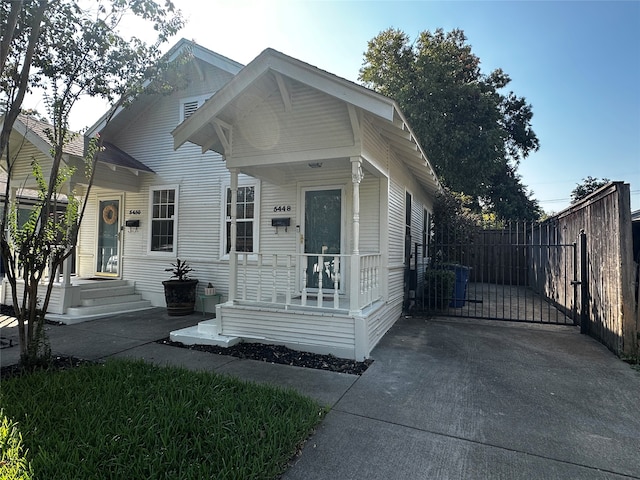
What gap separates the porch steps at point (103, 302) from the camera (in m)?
6.77

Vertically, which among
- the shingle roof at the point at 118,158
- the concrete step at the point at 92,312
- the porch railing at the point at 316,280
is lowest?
the concrete step at the point at 92,312

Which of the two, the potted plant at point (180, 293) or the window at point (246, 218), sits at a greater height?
the window at point (246, 218)

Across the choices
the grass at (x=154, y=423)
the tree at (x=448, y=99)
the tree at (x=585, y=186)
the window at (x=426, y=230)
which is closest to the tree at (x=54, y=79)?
the grass at (x=154, y=423)

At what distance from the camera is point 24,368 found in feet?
12.1

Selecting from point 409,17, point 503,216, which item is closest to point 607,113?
point 409,17

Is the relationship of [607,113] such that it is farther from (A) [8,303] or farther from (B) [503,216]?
(A) [8,303]

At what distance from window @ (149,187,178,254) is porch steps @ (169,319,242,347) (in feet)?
11.1

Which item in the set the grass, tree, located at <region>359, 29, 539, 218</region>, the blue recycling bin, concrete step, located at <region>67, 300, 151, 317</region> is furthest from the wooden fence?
tree, located at <region>359, 29, 539, 218</region>

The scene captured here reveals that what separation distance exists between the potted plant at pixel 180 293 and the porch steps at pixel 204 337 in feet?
6.43

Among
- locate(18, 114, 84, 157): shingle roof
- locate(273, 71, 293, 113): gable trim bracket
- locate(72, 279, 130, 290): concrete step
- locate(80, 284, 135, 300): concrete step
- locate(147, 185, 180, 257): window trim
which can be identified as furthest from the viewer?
locate(147, 185, 180, 257): window trim

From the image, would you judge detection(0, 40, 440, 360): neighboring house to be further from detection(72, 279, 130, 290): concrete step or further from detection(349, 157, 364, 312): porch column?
detection(72, 279, 130, 290): concrete step

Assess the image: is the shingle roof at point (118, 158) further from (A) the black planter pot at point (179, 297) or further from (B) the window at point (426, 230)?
(B) the window at point (426, 230)

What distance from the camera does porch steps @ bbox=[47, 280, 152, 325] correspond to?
677cm

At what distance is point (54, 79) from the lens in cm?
432
